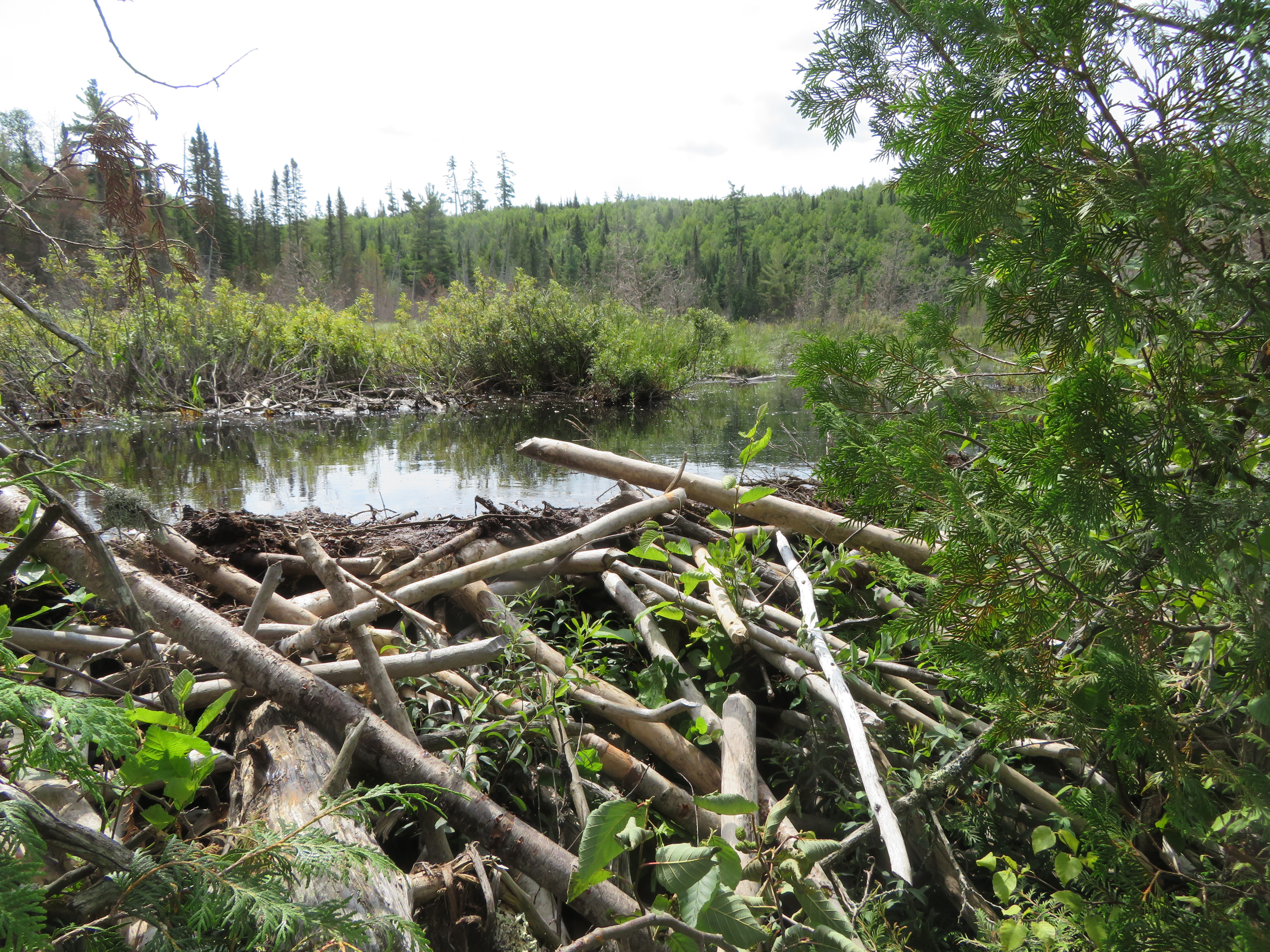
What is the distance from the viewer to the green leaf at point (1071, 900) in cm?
129

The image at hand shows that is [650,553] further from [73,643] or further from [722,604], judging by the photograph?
[73,643]

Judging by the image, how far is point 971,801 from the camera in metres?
1.93

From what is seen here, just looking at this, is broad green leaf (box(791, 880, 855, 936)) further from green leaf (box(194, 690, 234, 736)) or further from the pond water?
the pond water

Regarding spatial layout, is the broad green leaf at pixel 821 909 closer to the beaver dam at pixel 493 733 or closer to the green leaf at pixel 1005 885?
the beaver dam at pixel 493 733

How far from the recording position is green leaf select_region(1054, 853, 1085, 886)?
132cm

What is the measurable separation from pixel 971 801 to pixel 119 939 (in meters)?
2.02

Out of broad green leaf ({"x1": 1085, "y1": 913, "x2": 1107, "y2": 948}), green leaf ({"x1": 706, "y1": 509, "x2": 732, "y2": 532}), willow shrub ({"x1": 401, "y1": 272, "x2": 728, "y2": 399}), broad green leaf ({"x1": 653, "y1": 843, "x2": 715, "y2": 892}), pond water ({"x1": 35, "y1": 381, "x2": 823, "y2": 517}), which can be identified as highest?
willow shrub ({"x1": 401, "y1": 272, "x2": 728, "y2": 399})

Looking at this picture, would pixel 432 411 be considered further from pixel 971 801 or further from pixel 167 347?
pixel 971 801

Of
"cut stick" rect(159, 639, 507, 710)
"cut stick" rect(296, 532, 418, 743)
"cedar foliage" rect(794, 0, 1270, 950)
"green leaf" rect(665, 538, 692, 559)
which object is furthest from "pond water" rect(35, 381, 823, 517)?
"cedar foliage" rect(794, 0, 1270, 950)

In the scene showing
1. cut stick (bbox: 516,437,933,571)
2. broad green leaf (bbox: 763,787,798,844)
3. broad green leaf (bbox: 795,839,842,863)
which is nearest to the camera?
broad green leaf (bbox: 795,839,842,863)

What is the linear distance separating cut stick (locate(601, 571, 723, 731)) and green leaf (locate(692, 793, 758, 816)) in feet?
2.15

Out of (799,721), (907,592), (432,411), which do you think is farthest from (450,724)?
(432,411)

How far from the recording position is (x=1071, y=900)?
1.30m

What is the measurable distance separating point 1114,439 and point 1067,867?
91 centimetres
